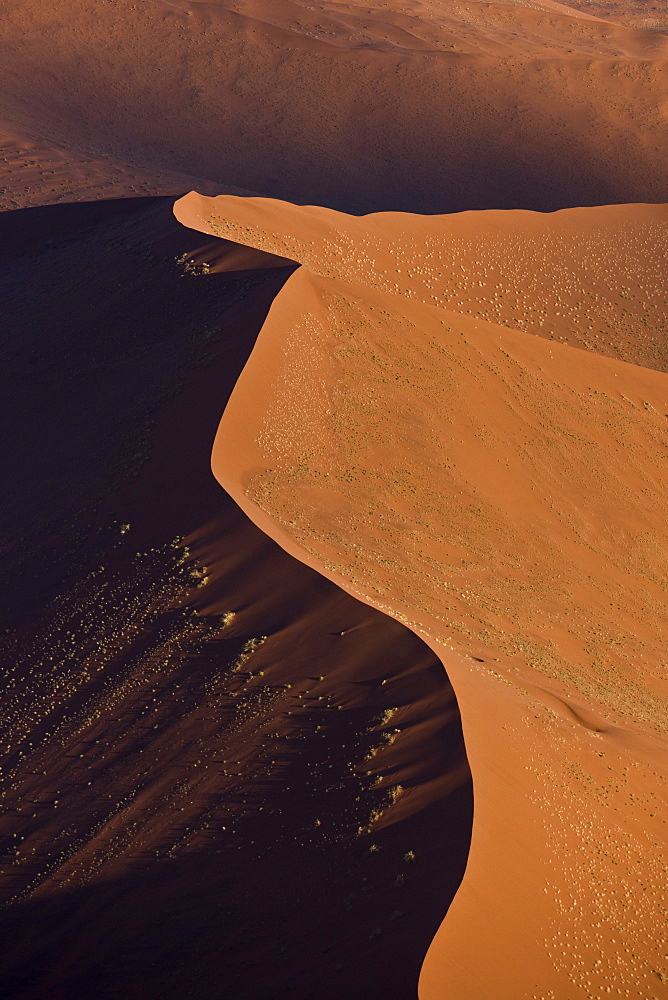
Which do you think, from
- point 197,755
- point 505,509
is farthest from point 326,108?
point 197,755

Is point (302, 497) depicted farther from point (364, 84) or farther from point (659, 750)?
point (364, 84)

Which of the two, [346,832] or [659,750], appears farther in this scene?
[659,750]

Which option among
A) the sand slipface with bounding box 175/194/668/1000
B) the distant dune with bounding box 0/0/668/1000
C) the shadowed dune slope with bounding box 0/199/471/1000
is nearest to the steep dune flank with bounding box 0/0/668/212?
the distant dune with bounding box 0/0/668/1000

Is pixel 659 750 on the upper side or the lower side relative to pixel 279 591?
lower

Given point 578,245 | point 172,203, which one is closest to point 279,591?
point 172,203

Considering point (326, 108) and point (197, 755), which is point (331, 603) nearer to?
point (197, 755)
